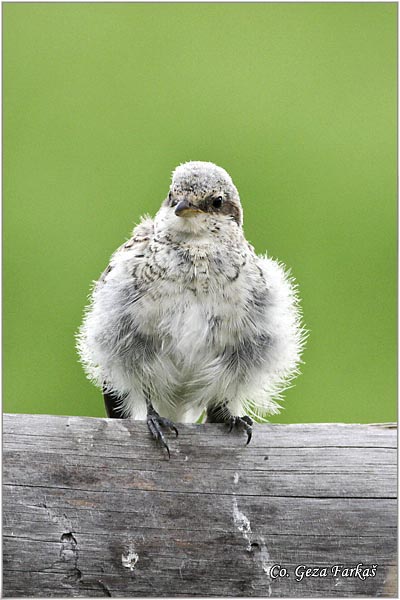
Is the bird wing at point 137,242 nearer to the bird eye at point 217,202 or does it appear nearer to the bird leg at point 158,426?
the bird eye at point 217,202

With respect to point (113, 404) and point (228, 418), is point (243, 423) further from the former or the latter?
point (113, 404)

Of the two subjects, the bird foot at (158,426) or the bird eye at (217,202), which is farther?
the bird eye at (217,202)

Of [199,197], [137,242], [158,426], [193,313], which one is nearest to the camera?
[158,426]

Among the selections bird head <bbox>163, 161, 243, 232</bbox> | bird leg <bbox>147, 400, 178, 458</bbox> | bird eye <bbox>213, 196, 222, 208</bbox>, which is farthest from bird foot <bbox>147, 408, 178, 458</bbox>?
bird eye <bbox>213, 196, 222, 208</bbox>

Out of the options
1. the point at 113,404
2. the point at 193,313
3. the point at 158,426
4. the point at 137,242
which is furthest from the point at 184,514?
the point at 137,242

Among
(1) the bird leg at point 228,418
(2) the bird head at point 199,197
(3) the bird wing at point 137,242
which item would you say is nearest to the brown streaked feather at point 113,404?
(1) the bird leg at point 228,418

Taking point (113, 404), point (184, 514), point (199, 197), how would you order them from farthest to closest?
1. point (113, 404)
2. point (199, 197)
3. point (184, 514)

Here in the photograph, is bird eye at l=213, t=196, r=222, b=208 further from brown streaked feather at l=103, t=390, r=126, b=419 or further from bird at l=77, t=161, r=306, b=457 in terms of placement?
brown streaked feather at l=103, t=390, r=126, b=419

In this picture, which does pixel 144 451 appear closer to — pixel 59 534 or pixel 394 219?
pixel 59 534
